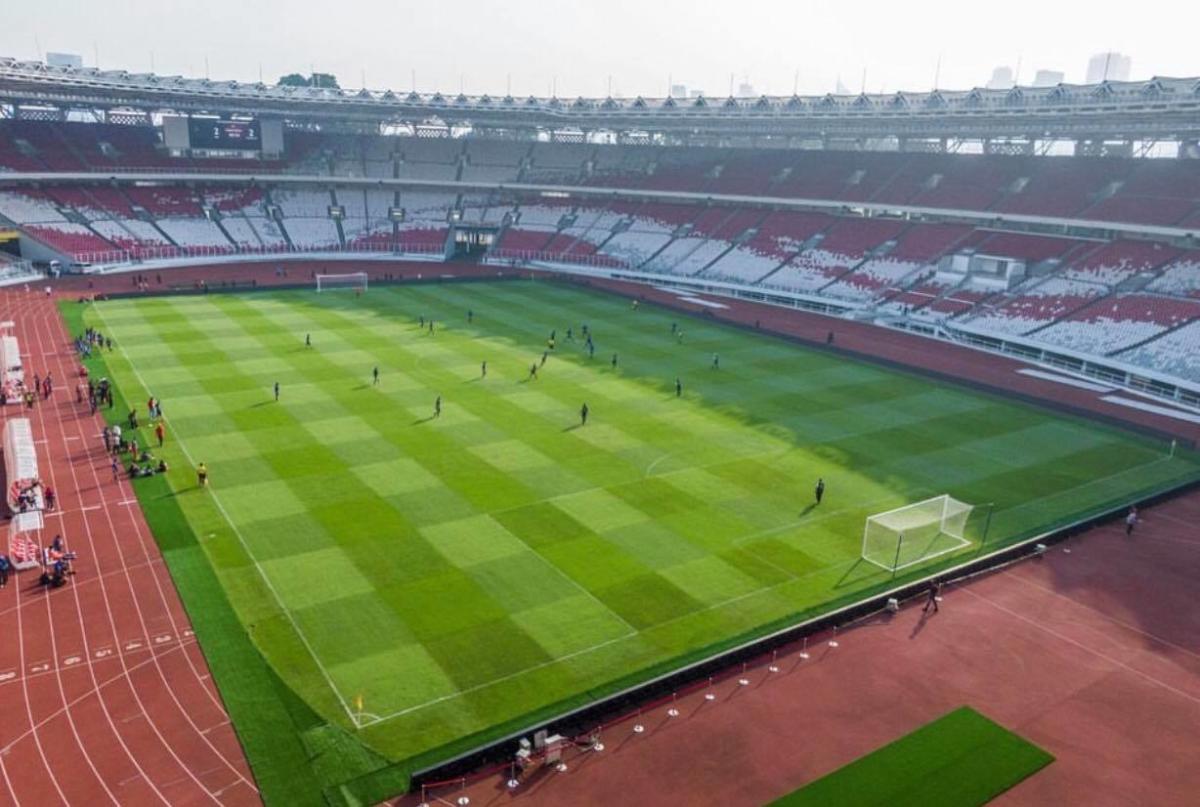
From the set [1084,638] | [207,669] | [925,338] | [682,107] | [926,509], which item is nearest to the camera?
[207,669]

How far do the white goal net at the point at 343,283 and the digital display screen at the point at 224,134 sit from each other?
23.0 m

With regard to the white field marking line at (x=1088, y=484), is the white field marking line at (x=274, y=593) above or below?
above

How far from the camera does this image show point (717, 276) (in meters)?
72.1

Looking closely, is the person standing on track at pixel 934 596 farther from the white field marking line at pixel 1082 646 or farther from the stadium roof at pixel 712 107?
the stadium roof at pixel 712 107

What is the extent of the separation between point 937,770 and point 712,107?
219 ft

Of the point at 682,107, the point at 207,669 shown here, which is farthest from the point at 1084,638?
the point at 682,107

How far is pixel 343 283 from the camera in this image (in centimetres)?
6650

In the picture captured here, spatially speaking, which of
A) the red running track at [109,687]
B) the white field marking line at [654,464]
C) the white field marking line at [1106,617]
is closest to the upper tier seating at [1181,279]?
the white field marking line at [1106,617]

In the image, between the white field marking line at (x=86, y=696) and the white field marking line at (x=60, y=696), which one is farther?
the white field marking line at (x=86, y=696)

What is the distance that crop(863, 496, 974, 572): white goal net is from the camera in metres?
25.3

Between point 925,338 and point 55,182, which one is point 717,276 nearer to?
point 925,338

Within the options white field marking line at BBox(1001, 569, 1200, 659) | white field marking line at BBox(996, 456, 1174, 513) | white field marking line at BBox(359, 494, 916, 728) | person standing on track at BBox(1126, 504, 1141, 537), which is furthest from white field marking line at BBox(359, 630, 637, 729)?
person standing on track at BBox(1126, 504, 1141, 537)

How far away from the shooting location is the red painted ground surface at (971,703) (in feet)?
53.1

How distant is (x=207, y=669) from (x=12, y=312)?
145 feet
